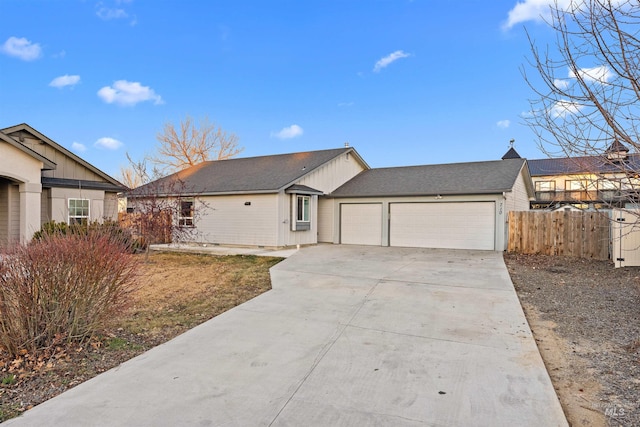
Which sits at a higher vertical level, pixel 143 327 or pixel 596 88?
pixel 596 88

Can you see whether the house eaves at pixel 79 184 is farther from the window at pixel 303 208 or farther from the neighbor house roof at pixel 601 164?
the neighbor house roof at pixel 601 164

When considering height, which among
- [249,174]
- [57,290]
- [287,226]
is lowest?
[57,290]

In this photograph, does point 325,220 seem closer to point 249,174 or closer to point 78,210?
point 249,174

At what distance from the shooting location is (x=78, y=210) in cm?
1530

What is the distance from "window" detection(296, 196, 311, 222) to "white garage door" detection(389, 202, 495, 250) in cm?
391

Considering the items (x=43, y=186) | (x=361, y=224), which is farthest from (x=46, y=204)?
(x=361, y=224)

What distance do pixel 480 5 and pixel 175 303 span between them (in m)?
8.13

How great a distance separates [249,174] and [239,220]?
9.63 ft

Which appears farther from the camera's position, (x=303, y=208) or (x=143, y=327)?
(x=303, y=208)

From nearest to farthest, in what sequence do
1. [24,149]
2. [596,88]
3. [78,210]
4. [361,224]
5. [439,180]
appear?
[596,88] → [24,149] → [78,210] → [439,180] → [361,224]

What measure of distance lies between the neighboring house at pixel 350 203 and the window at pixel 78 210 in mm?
2465

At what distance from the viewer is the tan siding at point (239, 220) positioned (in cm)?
1549

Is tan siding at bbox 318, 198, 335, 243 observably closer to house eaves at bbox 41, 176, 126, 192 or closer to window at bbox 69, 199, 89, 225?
house eaves at bbox 41, 176, 126, 192

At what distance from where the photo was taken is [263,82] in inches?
775
